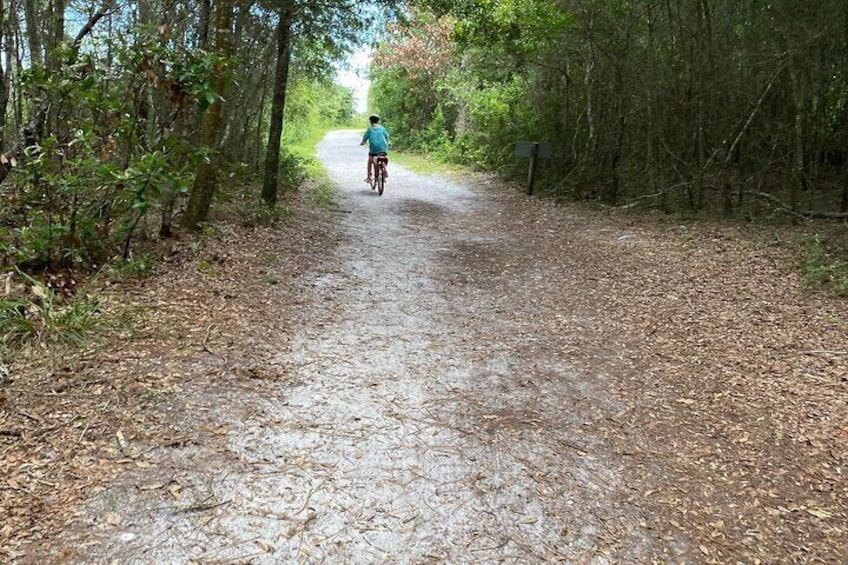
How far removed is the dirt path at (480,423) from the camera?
2.78 m

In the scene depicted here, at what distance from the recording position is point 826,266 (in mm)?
6484

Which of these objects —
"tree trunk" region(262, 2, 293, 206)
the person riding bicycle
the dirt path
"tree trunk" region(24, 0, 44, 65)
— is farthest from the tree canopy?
"tree trunk" region(24, 0, 44, 65)

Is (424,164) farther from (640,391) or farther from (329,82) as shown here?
(640,391)

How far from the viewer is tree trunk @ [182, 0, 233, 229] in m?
6.96

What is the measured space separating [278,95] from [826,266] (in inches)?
300

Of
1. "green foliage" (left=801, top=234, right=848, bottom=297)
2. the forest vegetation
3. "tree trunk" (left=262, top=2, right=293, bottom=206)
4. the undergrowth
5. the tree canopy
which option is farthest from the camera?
"tree trunk" (left=262, top=2, right=293, bottom=206)

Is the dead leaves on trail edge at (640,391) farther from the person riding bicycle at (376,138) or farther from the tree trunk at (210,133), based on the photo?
the person riding bicycle at (376,138)

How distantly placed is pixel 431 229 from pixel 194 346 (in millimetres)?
5550

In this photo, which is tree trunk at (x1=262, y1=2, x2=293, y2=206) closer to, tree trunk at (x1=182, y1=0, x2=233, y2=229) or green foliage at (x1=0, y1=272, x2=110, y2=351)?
tree trunk at (x1=182, y1=0, x2=233, y2=229)

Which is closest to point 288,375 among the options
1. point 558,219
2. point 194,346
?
point 194,346

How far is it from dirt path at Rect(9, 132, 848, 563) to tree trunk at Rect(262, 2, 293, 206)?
128 inches

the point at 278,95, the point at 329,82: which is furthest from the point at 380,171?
the point at 329,82

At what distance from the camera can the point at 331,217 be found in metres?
10.1

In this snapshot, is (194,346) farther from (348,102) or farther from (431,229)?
(348,102)
